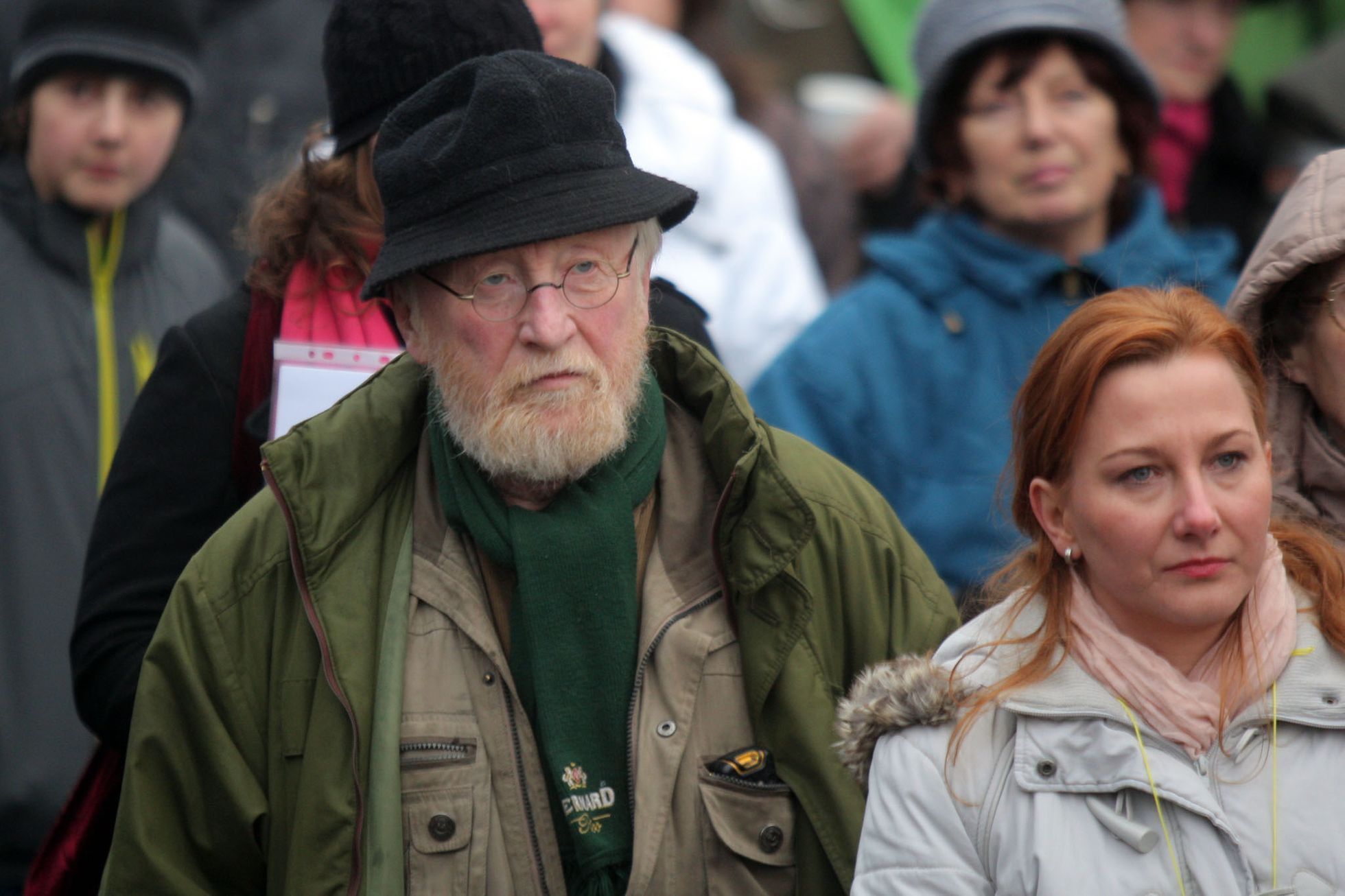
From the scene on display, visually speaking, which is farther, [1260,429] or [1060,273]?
[1060,273]

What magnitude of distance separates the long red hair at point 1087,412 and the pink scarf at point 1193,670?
3 cm

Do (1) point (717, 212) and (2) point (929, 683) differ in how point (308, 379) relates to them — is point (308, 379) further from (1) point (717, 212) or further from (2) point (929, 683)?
(1) point (717, 212)

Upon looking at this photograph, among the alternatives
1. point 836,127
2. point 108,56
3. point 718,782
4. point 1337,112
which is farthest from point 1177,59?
point 718,782

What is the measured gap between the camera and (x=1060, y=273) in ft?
14.1

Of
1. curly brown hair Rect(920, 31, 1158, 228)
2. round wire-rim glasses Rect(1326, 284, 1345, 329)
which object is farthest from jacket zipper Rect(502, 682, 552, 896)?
curly brown hair Rect(920, 31, 1158, 228)

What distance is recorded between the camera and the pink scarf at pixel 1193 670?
255cm

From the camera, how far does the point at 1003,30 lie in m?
4.34

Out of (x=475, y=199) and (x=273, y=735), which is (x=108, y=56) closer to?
(x=475, y=199)

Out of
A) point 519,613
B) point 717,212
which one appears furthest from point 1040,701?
point 717,212

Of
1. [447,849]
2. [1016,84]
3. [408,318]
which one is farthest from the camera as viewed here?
[1016,84]

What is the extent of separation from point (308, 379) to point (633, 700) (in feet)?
3.04

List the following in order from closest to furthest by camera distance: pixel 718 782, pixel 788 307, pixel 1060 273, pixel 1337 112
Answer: pixel 718 782 → pixel 1060 273 → pixel 788 307 → pixel 1337 112

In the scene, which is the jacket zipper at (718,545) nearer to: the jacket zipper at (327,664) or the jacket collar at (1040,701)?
the jacket collar at (1040,701)

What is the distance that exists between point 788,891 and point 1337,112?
13.5 feet
